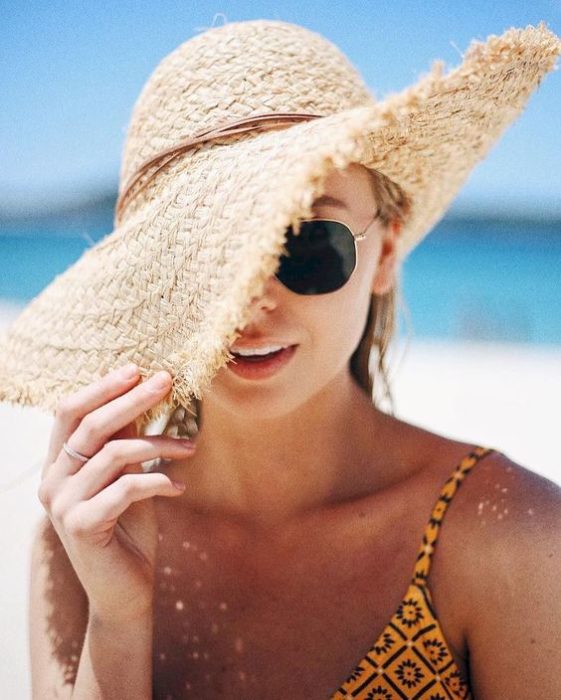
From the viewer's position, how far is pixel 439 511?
1.53 m

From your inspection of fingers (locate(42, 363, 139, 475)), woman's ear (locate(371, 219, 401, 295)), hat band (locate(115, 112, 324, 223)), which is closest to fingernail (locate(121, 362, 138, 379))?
fingers (locate(42, 363, 139, 475))

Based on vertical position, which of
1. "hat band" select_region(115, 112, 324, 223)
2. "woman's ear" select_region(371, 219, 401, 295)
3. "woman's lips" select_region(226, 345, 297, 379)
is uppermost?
"hat band" select_region(115, 112, 324, 223)

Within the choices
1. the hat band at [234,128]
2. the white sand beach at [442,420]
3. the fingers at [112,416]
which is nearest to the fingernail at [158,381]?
the fingers at [112,416]

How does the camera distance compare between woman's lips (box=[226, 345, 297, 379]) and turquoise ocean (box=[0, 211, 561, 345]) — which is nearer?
woman's lips (box=[226, 345, 297, 379])

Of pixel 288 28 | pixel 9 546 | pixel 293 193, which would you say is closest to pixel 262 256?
pixel 293 193

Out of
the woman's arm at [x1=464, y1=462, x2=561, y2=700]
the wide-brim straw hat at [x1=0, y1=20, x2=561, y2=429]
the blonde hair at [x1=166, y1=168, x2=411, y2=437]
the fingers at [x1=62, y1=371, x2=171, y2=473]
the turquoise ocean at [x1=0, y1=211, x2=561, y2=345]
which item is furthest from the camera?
the turquoise ocean at [x1=0, y1=211, x2=561, y2=345]

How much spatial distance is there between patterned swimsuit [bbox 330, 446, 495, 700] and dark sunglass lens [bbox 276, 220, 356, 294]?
638 mm

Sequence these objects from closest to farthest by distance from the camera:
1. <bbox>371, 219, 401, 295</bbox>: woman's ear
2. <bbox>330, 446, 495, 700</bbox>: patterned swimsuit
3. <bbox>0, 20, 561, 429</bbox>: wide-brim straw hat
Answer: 1. <bbox>0, 20, 561, 429</bbox>: wide-brim straw hat
2. <bbox>330, 446, 495, 700</bbox>: patterned swimsuit
3. <bbox>371, 219, 401, 295</bbox>: woman's ear

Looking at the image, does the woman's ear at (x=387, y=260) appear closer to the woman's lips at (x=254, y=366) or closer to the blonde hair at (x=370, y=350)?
the blonde hair at (x=370, y=350)

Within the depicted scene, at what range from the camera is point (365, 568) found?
5.27ft

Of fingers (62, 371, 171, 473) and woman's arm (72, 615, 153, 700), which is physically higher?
fingers (62, 371, 171, 473)

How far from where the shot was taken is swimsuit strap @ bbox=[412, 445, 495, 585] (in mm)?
1495

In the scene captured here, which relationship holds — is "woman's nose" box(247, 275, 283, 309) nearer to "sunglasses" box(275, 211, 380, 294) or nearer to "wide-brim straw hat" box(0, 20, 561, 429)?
"sunglasses" box(275, 211, 380, 294)

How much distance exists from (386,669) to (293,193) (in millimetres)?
1030
